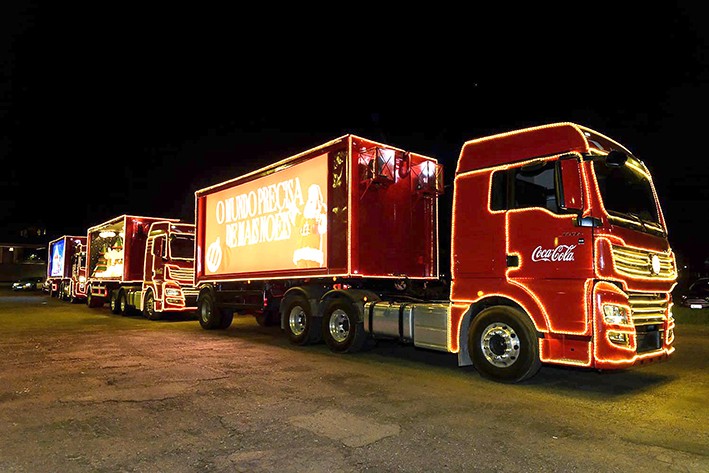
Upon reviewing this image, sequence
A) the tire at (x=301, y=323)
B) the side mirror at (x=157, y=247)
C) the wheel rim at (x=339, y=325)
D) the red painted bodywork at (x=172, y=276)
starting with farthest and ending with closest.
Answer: the side mirror at (x=157, y=247)
the red painted bodywork at (x=172, y=276)
the tire at (x=301, y=323)
the wheel rim at (x=339, y=325)

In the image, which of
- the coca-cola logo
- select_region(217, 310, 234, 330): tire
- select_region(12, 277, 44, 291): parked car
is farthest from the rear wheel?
select_region(12, 277, 44, 291): parked car

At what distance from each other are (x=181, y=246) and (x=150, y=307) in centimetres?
238

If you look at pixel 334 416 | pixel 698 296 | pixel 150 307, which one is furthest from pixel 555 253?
pixel 698 296

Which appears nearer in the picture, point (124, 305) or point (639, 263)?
point (639, 263)

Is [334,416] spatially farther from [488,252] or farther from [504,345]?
[488,252]

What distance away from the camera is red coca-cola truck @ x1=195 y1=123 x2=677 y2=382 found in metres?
6.32

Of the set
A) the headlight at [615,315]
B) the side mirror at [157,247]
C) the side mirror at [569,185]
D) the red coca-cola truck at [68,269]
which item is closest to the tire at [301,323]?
the side mirror at [569,185]

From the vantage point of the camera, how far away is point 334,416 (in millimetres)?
5281

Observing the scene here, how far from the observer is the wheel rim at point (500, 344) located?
6.84m

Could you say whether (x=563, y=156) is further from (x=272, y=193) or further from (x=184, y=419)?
(x=272, y=193)

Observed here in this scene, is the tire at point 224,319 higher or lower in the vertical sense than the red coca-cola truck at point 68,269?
lower

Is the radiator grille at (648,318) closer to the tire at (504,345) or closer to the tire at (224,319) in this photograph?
the tire at (504,345)

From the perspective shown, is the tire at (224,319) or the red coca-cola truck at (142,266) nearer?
the tire at (224,319)

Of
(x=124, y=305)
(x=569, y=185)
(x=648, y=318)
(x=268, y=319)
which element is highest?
(x=569, y=185)
